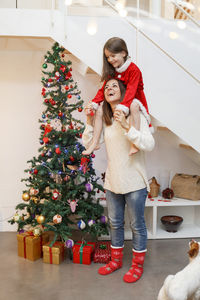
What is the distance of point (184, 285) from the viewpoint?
6.31 ft

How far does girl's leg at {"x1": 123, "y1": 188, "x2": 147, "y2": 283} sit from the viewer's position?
8.32 ft

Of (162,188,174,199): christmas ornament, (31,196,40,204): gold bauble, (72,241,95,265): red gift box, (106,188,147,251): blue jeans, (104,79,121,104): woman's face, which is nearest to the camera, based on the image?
(104,79,121,104): woman's face

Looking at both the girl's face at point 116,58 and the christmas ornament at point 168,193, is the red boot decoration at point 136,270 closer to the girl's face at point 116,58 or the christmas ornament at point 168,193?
the christmas ornament at point 168,193

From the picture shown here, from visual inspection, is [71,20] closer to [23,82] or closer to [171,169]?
[23,82]

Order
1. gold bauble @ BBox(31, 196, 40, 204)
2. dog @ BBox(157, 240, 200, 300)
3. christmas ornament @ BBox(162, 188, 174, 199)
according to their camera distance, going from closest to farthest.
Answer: dog @ BBox(157, 240, 200, 300), gold bauble @ BBox(31, 196, 40, 204), christmas ornament @ BBox(162, 188, 174, 199)

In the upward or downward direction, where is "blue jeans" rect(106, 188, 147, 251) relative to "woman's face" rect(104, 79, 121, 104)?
downward

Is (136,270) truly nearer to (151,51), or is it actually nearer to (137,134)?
(137,134)

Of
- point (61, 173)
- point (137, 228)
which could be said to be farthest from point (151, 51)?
point (137, 228)

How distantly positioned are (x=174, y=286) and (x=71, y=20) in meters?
2.08

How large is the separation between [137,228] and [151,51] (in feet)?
4.62

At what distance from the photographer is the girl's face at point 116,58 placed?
7.82ft

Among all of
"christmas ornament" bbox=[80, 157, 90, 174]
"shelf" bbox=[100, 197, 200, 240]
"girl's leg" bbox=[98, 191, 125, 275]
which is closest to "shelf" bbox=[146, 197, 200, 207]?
"shelf" bbox=[100, 197, 200, 240]

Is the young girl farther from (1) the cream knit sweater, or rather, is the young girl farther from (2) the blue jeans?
(2) the blue jeans

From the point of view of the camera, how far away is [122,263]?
2865 mm
